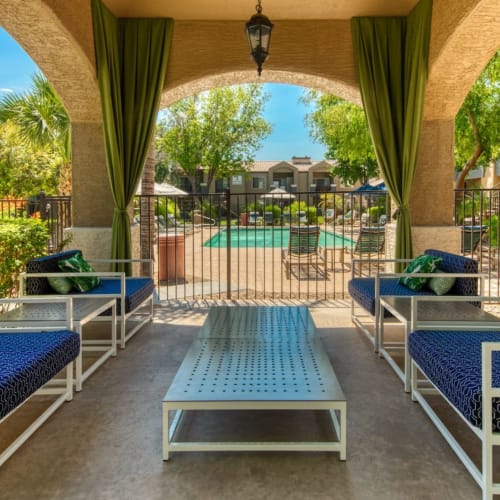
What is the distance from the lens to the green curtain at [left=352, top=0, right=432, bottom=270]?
5.64 meters

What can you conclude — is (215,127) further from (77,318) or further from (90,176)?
(77,318)

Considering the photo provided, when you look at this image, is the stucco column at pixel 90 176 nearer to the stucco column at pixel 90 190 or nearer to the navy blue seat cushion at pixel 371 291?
the stucco column at pixel 90 190

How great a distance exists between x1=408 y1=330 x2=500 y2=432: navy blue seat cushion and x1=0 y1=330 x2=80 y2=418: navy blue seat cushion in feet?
6.71

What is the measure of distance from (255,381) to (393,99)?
14.9 feet

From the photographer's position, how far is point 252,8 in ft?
18.5

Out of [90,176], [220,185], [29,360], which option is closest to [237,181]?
[220,185]

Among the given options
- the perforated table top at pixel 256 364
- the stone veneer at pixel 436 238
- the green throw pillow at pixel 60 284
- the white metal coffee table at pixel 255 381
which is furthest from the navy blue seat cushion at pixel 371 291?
the green throw pillow at pixel 60 284

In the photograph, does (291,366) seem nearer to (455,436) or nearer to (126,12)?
(455,436)

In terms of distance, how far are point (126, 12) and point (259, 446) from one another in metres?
5.45

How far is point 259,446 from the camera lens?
2.24 m

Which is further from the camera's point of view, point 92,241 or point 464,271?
point 92,241

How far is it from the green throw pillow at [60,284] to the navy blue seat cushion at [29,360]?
1.16 metres

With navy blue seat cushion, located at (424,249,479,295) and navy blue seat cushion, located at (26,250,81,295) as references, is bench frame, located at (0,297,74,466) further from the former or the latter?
navy blue seat cushion, located at (424,249,479,295)

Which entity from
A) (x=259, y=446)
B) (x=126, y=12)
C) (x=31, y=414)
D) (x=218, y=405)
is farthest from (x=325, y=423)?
(x=126, y=12)
